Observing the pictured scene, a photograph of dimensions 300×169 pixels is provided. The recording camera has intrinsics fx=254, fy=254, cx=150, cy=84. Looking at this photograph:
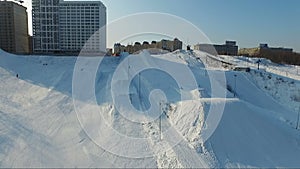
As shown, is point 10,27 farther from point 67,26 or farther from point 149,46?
point 149,46

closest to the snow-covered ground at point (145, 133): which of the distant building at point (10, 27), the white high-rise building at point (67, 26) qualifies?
the white high-rise building at point (67, 26)

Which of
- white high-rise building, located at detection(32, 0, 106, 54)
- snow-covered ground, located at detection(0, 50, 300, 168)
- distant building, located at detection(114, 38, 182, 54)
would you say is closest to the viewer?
snow-covered ground, located at detection(0, 50, 300, 168)

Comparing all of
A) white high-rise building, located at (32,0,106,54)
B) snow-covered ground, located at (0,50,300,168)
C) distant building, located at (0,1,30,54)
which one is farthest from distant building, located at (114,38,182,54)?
snow-covered ground, located at (0,50,300,168)

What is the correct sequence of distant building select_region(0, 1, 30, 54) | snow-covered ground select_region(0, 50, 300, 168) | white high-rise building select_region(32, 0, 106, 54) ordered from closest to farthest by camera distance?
1. snow-covered ground select_region(0, 50, 300, 168)
2. distant building select_region(0, 1, 30, 54)
3. white high-rise building select_region(32, 0, 106, 54)

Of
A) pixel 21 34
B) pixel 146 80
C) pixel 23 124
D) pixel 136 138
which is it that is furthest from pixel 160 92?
pixel 21 34

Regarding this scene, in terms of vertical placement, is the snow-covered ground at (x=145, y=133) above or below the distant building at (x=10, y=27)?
below

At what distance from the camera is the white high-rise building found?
1425 inches

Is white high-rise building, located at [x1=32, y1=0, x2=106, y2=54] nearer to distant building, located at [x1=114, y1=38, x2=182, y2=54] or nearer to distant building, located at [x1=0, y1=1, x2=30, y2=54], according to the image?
distant building, located at [x1=0, y1=1, x2=30, y2=54]

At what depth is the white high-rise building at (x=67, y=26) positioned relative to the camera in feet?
119

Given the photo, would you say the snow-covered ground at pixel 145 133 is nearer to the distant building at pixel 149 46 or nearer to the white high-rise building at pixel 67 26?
the white high-rise building at pixel 67 26

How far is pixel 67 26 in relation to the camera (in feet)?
123

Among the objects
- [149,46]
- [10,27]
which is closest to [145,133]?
[149,46]

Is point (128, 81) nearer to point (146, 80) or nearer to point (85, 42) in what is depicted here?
point (146, 80)

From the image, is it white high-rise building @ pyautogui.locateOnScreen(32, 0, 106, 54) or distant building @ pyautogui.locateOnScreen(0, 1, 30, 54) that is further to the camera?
white high-rise building @ pyautogui.locateOnScreen(32, 0, 106, 54)
